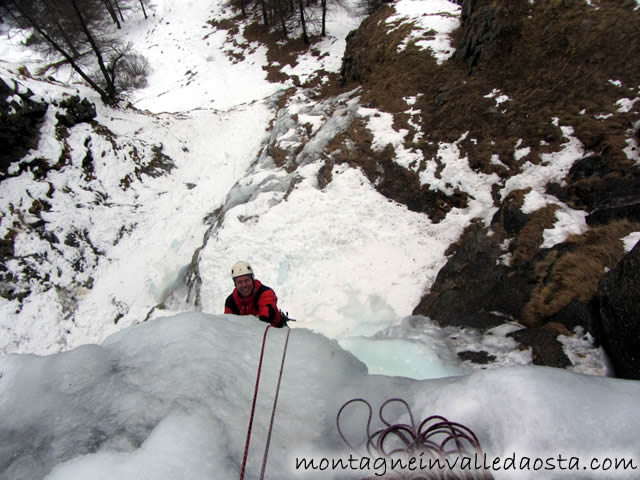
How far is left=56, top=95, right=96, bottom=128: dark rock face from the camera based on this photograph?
10.6 meters

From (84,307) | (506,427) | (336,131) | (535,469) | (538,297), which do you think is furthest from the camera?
(336,131)

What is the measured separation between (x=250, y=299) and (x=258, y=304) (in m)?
0.14

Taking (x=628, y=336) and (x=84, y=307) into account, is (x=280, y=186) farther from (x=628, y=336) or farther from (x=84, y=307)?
(x=628, y=336)

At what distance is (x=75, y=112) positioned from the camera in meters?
11.0

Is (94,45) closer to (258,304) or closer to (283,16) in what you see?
(283,16)

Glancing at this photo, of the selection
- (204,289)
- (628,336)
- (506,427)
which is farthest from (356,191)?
(506,427)

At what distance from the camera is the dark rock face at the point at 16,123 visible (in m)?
8.82

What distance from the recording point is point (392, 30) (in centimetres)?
1203

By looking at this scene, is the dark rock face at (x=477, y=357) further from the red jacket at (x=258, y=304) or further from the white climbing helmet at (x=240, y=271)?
the white climbing helmet at (x=240, y=271)

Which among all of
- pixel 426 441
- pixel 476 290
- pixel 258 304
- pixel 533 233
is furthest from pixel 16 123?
pixel 533 233

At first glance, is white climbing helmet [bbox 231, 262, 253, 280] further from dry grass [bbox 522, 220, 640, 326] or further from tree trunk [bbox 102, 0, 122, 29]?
tree trunk [bbox 102, 0, 122, 29]

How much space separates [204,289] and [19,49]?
120 feet

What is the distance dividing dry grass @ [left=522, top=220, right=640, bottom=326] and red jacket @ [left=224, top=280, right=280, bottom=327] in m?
3.84

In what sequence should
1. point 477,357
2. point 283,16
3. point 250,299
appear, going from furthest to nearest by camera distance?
point 283,16 < point 477,357 < point 250,299
